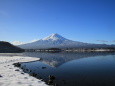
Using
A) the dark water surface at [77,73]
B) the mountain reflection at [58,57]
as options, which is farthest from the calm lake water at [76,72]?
the mountain reflection at [58,57]

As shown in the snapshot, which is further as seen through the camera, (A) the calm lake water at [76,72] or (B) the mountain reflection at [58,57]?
(B) the mountain reflection at [58,57]

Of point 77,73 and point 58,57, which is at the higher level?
point 58,57

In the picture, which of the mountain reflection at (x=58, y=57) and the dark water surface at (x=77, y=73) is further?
the mountain reflection at (x=58, y=57)

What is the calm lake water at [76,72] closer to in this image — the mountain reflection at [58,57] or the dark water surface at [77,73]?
the dark water surface at [77,73]

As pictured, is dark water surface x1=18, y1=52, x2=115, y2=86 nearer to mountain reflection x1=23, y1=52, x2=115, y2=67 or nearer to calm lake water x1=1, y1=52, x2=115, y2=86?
calm lake water x1=1, y1=52, x2=115, y2=86

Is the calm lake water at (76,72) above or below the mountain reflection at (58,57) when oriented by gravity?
below

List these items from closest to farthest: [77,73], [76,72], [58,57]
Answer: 1. [77,73]
2. [76,72]
3. [58,57]

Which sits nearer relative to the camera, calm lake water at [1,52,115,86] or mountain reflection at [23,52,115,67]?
calm lake water at [1,52,115,86]

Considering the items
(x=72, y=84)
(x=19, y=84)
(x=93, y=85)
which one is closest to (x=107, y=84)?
(x=93, y=85)

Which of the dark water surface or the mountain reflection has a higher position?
the mountain reflection

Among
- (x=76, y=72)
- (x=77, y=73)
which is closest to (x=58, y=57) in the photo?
(x=76, y=72)

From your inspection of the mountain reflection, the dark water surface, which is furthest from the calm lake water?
the mountain reflection

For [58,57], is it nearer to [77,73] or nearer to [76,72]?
[76,72]

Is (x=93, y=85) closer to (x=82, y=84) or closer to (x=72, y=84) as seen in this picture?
(x=82, y=84)
